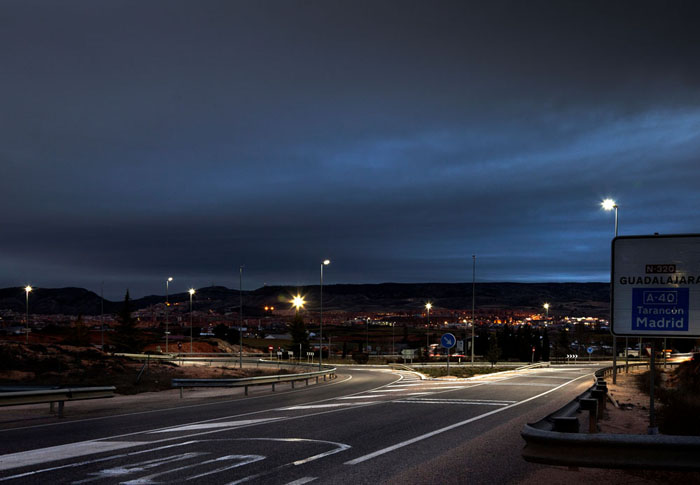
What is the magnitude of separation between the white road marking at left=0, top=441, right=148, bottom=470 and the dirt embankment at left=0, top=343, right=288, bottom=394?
1553cm

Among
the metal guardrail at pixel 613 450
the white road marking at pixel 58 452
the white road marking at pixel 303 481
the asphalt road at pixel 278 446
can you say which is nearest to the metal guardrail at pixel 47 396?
the asphalt road at pixel 278 446

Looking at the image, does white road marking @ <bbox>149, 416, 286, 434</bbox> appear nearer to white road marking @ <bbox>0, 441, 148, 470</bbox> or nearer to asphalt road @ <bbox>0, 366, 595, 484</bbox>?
asphalt road @ <bbox>0, 366, 595, 484</bbox>

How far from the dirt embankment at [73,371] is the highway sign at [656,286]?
22645 mm

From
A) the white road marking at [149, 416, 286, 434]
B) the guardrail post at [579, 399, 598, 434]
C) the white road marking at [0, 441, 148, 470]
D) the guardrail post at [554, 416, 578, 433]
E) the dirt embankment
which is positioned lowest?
the dirt embankment

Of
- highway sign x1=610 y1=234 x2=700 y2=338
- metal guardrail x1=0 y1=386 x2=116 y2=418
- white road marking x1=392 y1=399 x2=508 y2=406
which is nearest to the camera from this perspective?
highway sign x1=610 y1=234 x2=700 y2=338

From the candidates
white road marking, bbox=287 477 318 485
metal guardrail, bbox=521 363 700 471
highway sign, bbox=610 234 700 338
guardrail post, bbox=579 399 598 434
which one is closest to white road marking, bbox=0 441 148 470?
white road marking, bbox=287 477 318 485

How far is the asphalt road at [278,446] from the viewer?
8406mm

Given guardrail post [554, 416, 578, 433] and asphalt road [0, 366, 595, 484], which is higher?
guardrail post [554, 416, 578, 433]

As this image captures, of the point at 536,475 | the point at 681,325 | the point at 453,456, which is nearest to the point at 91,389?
the point at 453,456

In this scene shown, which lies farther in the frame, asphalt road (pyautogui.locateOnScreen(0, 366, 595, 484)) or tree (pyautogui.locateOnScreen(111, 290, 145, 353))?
tree (pyautogui.locateOnScreen(111, 290, 145, 353))

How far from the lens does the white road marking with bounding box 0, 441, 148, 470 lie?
30.5ft

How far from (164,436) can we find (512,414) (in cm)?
965

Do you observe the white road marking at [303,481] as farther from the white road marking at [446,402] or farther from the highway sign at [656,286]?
the white road marking at [446,402]

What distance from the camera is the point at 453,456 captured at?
995cm
